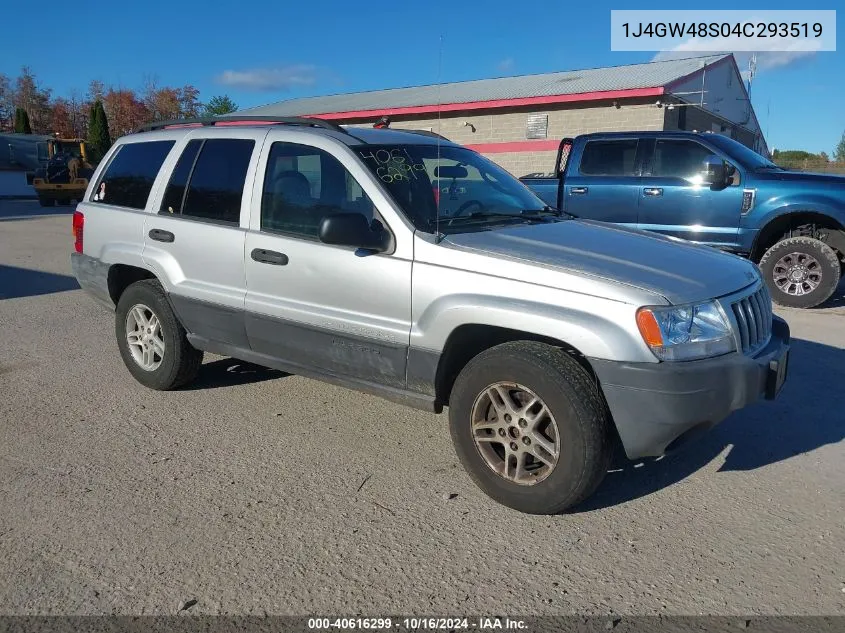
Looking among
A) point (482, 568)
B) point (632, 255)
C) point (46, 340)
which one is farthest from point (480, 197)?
point (46, 340)

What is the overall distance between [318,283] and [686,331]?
76.8 inches

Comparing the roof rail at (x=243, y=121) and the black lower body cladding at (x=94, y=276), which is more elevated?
the roof rail at (x=243, y=121)

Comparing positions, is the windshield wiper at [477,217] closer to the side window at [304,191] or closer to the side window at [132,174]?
the side window at [304,191]

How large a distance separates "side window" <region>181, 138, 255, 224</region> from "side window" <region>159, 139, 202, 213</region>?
0.05 meters

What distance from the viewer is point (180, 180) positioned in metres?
4.84

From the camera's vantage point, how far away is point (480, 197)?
14.3ft

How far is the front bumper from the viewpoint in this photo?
3.07m

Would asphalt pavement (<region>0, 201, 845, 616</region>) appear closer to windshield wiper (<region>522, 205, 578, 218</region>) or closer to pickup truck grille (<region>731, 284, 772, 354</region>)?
pickup truck grille (<region>731, 284, 772, 354</region>)

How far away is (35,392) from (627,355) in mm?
4230

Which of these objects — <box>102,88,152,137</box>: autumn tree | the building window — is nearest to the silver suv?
the building window

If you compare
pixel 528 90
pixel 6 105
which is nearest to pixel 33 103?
pixel 6 105

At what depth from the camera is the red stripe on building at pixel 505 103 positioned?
1905 cm

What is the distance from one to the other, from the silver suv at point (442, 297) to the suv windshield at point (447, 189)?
14 mm

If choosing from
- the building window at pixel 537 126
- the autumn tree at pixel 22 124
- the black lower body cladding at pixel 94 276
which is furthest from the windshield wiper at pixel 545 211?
the autumn tree at pixel 22 124
